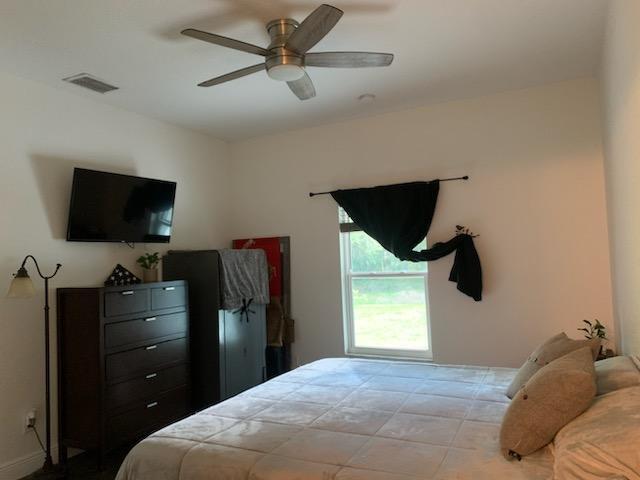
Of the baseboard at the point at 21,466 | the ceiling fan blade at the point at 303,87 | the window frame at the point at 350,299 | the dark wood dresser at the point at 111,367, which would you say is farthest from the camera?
the window frame at the point at 350,299

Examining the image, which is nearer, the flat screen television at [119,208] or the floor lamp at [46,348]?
the floor lamp at [46,348]

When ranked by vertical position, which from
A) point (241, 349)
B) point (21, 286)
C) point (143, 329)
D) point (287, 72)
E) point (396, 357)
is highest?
point (287, 72)

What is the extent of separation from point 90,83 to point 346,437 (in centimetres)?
297

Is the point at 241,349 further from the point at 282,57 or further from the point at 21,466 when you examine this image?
the point at 282,57

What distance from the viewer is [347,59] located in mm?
2537

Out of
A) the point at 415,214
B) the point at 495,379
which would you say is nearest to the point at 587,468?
the point at 495,379

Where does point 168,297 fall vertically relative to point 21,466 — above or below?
above

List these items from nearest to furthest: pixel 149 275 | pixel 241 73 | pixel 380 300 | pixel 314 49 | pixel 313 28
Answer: pixel 313 28 → pixel 241 73 → pixel 314 49 → pixel 149 275 → pixel 380 300

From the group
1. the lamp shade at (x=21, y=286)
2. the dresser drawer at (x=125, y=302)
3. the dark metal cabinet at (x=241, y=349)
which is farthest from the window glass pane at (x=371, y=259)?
the lamp shade at (x=21, y=286)

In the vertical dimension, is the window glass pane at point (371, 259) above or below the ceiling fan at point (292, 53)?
below

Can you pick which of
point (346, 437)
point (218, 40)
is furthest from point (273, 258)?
point (346, 437)

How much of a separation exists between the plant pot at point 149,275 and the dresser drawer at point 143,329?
365 millimetres

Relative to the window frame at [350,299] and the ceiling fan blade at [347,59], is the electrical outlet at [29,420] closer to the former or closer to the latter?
the window frame at [350,299]

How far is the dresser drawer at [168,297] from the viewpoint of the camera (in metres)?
3.56
